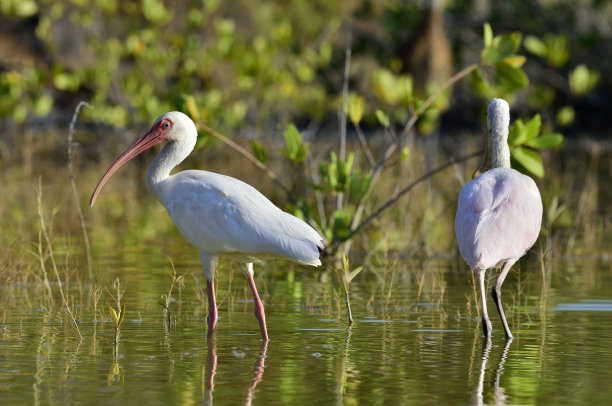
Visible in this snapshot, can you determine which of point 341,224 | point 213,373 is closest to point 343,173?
point 341,224

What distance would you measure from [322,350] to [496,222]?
3.91 ft

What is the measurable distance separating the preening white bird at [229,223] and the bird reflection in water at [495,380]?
3.24 feet

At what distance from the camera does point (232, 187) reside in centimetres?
685

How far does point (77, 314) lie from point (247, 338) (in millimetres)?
1178

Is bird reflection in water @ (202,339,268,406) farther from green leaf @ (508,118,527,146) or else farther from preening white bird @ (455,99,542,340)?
green leaf @ (508,118,527,146)

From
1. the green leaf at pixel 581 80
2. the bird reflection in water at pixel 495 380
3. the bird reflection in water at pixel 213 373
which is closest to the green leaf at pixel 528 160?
the bird reflection in water at pixel 495 380

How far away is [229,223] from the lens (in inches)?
263

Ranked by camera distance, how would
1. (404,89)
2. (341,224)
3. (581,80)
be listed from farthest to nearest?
1. (581,80)
2. (404,89)
3. (341,224)

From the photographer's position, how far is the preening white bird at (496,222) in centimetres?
650

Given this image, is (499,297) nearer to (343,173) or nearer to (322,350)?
(322,350)

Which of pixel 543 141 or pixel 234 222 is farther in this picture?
pixel 543 141

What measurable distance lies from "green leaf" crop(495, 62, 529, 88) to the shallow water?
1454 mm

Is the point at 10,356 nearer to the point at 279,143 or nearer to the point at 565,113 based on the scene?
the point at 565,113

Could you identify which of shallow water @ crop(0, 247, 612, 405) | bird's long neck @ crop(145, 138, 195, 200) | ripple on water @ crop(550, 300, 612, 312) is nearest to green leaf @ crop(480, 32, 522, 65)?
shallow water @ crop(0, 247, 612, 405)
